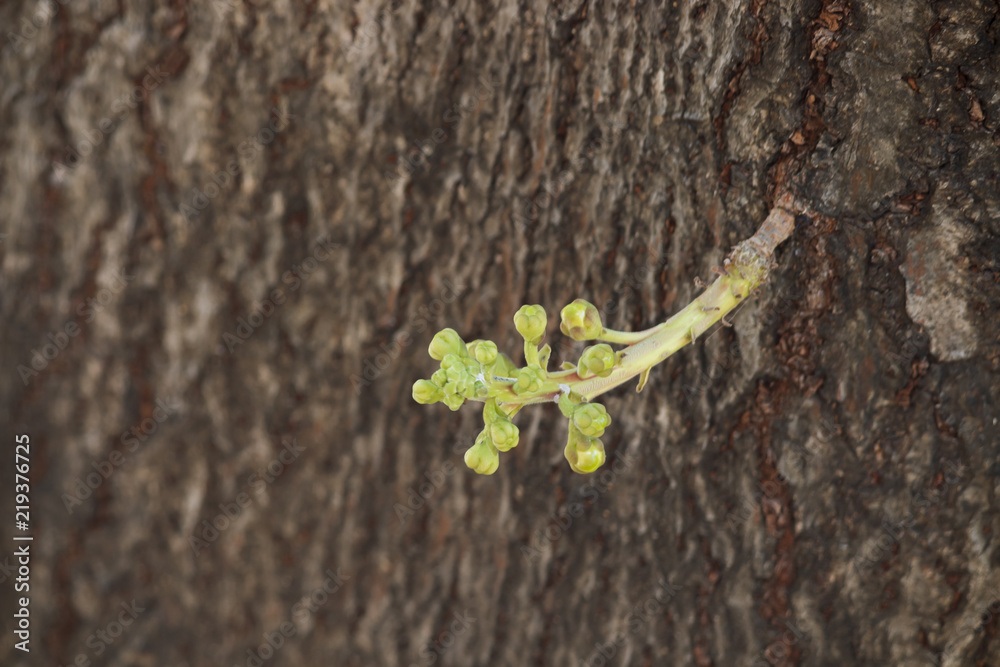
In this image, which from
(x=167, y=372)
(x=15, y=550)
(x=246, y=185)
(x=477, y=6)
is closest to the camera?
(x=477, y=6)

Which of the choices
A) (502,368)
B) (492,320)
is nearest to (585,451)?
(502,368)

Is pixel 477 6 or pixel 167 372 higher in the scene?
pixel 477 6

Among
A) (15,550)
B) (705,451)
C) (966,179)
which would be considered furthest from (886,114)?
(15,550)

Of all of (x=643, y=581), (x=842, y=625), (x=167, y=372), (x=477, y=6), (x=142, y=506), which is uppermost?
(x=477, y=6)

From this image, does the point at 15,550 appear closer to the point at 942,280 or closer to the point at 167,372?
the point at 167,372

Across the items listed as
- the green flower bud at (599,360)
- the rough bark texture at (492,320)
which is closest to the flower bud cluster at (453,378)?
the green flower bud at (599,360)

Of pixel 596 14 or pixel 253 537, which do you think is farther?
pixel 253 537
